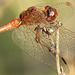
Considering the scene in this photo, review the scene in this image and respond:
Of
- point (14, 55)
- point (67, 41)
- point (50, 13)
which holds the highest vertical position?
point (14, 55)

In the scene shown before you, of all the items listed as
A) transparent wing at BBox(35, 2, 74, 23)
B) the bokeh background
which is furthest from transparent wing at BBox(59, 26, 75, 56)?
the bokeh background

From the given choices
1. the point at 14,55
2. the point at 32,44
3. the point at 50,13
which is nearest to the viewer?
the point at 50,13

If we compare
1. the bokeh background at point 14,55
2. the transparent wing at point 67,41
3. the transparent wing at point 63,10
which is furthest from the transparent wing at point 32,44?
the bokeh background at point 14,55

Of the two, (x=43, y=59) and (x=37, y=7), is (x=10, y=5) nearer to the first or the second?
(x=37, y=7)

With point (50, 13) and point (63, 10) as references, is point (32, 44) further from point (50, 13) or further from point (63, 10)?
point (63, 10)

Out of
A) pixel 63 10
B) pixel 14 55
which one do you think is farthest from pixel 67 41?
pixel 14 55

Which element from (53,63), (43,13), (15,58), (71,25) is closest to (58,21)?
(43,13)

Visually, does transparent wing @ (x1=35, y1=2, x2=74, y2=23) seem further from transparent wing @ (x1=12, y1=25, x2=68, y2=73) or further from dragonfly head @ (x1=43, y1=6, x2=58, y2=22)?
transparent wing @ (x1=12, y1=25, x2=68, y2=73)
